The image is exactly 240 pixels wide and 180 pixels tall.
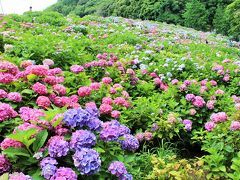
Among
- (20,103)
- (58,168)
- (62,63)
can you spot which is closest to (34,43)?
(62,63)

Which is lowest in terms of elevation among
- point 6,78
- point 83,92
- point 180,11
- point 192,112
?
point 180,11

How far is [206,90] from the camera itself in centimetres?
506

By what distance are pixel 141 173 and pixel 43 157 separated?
4.10ft

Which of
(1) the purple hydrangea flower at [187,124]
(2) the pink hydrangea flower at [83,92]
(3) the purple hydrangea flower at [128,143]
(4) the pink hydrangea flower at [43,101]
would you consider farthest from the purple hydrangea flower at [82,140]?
(1) the purple hydrangea flower at [187,124]

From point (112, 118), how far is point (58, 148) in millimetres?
1471

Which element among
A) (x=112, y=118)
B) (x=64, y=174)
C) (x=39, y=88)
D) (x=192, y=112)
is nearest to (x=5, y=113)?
(x=39, y=88)

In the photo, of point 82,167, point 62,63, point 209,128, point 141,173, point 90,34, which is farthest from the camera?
point 90,34

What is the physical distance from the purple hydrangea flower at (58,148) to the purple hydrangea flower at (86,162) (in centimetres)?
9

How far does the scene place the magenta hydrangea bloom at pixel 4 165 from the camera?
2.15 m

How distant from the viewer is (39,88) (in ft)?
10.3

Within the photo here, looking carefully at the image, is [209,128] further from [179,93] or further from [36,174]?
[36,174]

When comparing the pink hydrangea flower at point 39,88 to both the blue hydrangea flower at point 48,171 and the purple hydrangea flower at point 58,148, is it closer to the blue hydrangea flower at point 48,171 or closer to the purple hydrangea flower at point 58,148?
the purple hydrangea flower at point 58,148

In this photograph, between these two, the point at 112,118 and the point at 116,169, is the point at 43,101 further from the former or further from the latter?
the point at 116,169

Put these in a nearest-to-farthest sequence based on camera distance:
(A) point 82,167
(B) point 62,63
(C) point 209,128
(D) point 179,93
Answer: (A) point 82,167
(C) point 209,128
(D) point 179,93
(B) point 62,63
